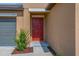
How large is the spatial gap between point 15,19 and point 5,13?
922 millimetres

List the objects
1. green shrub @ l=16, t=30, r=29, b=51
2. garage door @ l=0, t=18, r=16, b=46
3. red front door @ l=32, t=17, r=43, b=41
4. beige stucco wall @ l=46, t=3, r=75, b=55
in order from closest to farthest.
→ 1. beige stucco wall @ l=46, t=3, r=75, b=55
2. green shrub @ l=16, t=30, r=29, b=51
3. garage door @ l=0, t=18, r=16, b=46
4. red front door @ l=32, t=17, r=43, b=41

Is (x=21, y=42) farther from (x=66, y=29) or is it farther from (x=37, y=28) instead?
(x=37, y=28)

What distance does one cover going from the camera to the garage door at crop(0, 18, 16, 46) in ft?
43.8

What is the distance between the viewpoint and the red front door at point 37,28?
54.0ft

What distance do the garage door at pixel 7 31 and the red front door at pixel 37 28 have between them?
11.3ft

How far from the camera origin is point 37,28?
54.9ft

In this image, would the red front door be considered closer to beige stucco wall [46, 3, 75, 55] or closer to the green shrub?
the green shrub

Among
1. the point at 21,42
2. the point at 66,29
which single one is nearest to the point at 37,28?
the point at 21,42

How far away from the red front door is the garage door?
3439 millimetres

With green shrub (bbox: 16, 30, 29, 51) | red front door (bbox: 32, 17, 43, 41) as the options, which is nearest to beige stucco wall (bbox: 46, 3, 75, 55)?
green shrub (bbox: 16, 30, 29, 51)

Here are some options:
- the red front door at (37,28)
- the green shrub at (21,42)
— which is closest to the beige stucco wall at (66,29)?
the green shrub at (21,42)

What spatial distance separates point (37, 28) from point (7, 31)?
3.98 m

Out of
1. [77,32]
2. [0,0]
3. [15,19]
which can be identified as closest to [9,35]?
[15,19]

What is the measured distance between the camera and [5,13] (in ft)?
41.6
